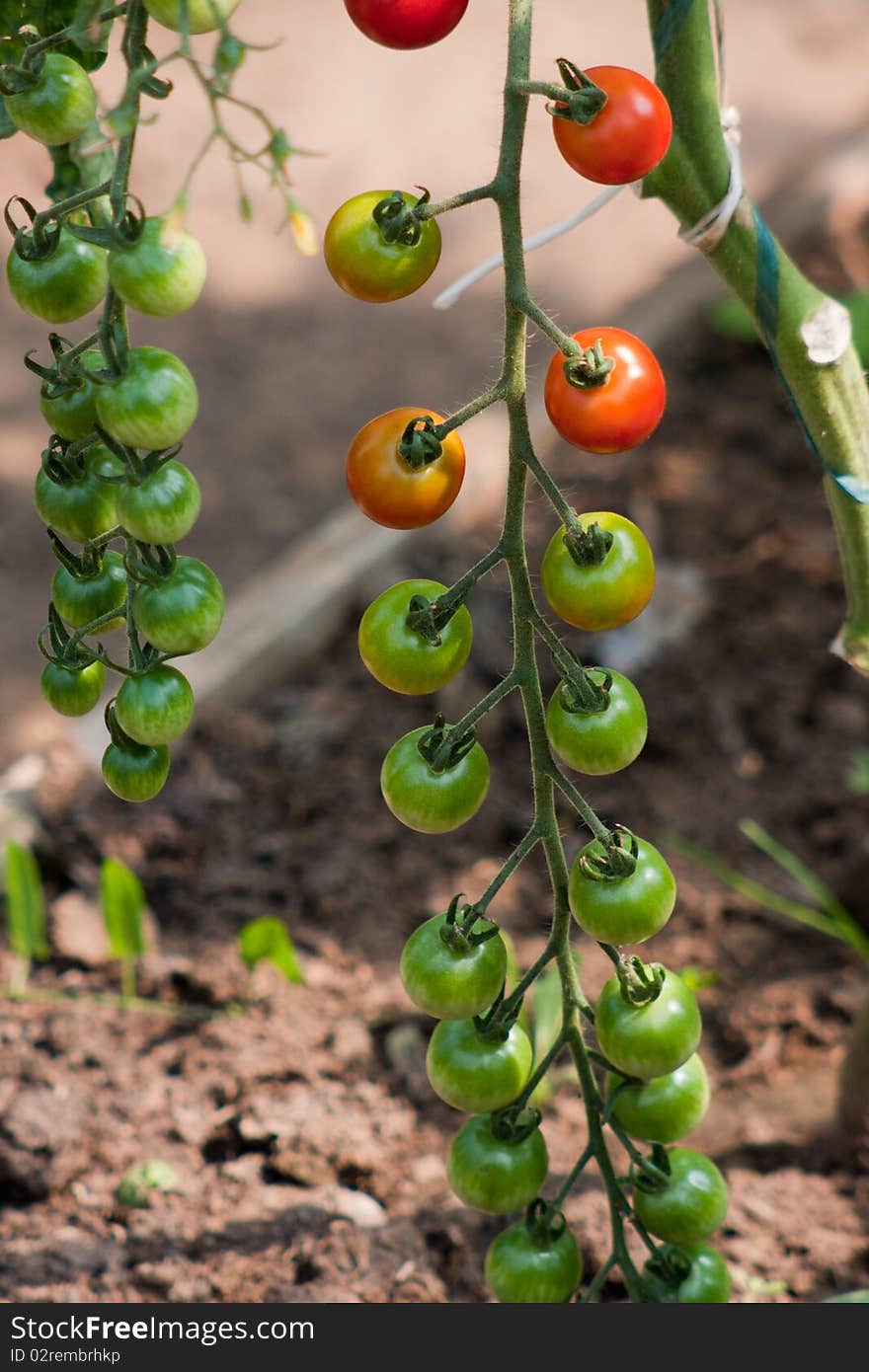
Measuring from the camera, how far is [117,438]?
2.67ft

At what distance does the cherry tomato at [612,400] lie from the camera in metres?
0.84

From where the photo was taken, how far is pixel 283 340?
3.95 meters

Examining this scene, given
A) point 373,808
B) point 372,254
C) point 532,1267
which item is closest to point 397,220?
point 372,254

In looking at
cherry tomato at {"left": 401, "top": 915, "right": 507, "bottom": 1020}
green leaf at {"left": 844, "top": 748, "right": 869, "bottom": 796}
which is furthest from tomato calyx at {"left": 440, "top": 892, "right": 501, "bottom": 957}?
green leaf at {"left": 844, "top": 748, "right": 869, "bottom": 796}

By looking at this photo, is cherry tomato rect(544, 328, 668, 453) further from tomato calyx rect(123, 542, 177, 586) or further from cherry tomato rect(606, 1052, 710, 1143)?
cherry tomato rect(606, 1052, 710, 1143)

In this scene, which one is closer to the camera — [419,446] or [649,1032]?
[419,446]

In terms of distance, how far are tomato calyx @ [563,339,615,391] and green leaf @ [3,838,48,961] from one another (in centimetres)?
132

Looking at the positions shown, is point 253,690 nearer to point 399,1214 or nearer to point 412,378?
point 399,1214

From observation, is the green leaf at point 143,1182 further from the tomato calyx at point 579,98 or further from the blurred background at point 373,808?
the tomato calyx at point 579,98

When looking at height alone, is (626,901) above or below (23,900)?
above

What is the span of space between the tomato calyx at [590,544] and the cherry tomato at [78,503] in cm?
31

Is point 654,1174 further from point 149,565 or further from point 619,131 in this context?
point 619,131

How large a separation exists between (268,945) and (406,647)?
1111 millimetres

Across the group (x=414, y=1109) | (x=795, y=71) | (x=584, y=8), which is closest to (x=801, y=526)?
(x=414, y=1109)
